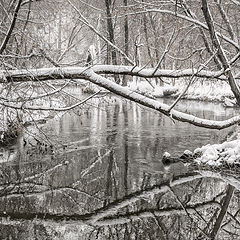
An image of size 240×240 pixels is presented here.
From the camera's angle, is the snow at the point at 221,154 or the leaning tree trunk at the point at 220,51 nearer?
the leaning tree trunk at the point at 220,51

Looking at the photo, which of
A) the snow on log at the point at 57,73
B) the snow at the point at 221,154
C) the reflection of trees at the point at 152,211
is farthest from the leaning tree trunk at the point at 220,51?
the reflection of trees at the point at 152,211

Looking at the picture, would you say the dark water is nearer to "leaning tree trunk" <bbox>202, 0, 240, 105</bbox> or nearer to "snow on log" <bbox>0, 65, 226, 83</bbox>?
"snow on log" <bbox>0, 65, 226, 83</bbox>

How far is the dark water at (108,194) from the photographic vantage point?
646 centimetres

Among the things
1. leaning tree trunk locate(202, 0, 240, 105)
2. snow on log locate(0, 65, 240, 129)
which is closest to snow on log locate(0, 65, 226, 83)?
snow on log locate(0, 65, 240, 129)

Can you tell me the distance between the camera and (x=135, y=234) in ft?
20.5

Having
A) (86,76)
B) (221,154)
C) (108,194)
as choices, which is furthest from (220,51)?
(108,194)

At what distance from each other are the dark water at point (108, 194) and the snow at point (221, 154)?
2.70ft

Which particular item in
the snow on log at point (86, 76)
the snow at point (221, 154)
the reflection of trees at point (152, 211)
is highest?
the snow on log at point (86, 76)

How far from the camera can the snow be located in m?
9.72

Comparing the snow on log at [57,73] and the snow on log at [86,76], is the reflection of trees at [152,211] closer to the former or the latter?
the snow on log at [86,76]

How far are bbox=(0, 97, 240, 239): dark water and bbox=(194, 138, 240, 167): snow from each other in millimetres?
823

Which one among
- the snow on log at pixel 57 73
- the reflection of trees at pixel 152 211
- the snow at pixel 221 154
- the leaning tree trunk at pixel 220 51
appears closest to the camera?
the reflection of trees at pixel 152 211

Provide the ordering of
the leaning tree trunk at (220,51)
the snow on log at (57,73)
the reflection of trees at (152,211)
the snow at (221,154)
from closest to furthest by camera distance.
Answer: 1. the reflection of trees at (152,211)
2. the snow on log at (57,73)
3. the leaning tree trunk at (220,51)
4. the snow at (221,154)

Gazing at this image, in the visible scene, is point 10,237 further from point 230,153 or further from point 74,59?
point 230,153
